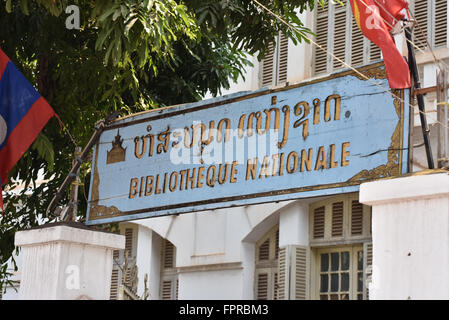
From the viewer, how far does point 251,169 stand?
25.8 feet

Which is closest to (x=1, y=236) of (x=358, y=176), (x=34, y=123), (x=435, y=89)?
(x=34, y=123)

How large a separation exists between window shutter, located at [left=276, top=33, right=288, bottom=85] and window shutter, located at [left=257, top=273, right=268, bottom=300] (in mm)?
3057

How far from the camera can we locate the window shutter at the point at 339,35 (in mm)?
13898

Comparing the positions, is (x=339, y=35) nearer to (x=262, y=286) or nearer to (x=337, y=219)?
(x=337, y=219)

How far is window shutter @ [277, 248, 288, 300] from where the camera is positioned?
42.6 ft

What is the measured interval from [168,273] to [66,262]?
690cm

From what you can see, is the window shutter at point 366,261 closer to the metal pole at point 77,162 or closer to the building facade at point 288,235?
the building facade at point 288,235

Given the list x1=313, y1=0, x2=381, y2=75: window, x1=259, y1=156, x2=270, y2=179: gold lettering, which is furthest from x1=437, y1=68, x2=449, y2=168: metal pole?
x1=313, y1=0, x2=381, y2=75: window

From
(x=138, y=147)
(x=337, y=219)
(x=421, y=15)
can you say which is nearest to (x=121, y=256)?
(x=337, y=219)

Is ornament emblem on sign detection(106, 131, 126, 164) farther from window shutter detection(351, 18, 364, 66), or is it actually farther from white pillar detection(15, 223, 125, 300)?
window shutter detection(351, 18, 364, 66)

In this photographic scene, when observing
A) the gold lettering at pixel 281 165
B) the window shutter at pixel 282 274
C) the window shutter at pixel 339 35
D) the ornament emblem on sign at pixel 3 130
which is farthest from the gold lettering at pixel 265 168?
the window shutter at pixel 339 35
